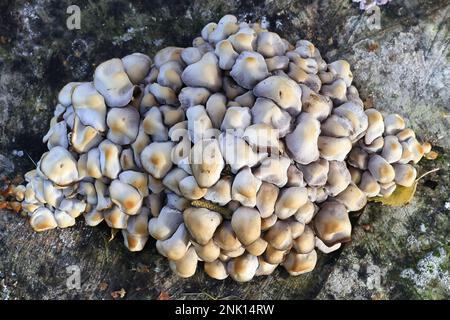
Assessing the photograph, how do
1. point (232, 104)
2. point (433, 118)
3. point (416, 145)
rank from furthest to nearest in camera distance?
point (433, 118) → point (416, 145) → point (232, 104)

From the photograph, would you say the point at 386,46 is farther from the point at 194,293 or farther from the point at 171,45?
the point at 194,293

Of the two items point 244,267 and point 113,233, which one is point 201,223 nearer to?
point 244,267

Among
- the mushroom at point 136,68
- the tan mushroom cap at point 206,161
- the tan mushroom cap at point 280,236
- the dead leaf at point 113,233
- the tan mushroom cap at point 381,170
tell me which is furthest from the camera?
the dead leaf at point 113,233

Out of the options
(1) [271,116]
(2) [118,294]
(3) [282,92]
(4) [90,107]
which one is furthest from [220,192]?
(2) [118,294]

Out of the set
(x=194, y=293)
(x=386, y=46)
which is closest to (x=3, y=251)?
(x=194, y=293)

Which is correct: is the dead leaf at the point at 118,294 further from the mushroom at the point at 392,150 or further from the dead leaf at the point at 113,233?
the mushroom at the point at 392,150

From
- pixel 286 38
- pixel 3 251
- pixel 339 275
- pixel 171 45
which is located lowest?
pixel 3 251

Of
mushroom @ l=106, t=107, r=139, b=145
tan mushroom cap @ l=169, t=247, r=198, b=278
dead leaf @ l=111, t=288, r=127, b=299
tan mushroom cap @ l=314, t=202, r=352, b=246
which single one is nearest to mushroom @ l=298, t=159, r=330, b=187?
tan mushroom cap @ l=314, t=202, r=352, b=246

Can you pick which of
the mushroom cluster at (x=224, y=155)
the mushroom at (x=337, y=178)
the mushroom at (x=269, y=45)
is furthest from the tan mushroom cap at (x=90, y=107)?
the mushroom at (x=337, y=178)
